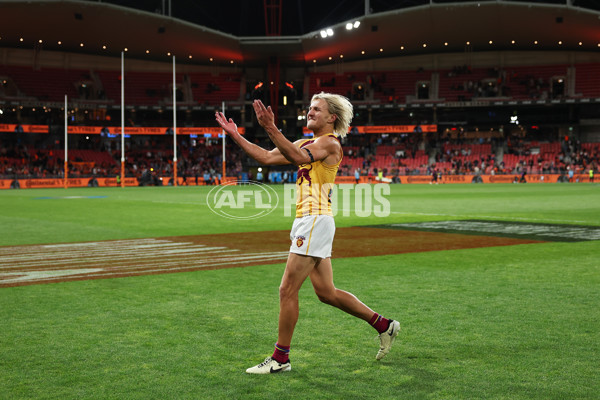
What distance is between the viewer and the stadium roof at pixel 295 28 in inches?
2224

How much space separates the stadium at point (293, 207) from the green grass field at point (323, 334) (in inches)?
1.4

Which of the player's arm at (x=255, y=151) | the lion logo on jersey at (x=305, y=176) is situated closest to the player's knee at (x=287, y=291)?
the lion logo on jersey at (x=305, y=176)

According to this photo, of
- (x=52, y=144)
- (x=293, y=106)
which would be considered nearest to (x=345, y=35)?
(x=293, y=106)

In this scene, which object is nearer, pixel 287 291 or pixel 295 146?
pixel 295 146

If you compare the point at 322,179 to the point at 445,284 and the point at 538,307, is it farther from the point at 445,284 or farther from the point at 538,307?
the point at 445,284

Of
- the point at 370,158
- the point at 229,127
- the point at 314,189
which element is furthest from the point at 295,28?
the point at 314,189

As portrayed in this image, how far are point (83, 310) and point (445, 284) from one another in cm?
483

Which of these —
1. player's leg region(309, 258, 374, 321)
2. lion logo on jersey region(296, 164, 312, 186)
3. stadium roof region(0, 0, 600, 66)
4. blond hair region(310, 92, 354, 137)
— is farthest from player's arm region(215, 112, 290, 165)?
stadium roof region(0, 0, 600, 66)

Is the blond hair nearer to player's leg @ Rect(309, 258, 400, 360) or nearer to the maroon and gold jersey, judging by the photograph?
the maroon and gold jersey

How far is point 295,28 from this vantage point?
68625 millimetres

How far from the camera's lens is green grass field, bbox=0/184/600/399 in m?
4.75

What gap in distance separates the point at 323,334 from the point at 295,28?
6532 cm

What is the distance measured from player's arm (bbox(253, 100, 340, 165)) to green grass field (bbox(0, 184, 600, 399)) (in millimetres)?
1703

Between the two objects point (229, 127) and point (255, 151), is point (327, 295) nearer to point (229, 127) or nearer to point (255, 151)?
point (255, 151)
